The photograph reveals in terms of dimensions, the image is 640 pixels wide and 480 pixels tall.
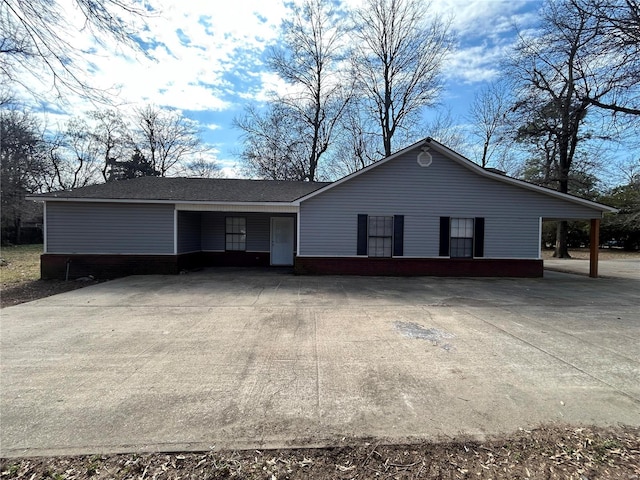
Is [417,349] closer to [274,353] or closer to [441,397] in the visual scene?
[441,397]

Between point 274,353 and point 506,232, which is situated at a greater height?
point 506,232

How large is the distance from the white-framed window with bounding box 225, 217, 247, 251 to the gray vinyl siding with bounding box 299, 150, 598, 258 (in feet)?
12.1

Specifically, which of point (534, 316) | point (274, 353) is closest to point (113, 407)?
point (274, 353)

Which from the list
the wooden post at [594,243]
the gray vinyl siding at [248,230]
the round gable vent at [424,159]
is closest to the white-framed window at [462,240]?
the round gable vent at [424,159]

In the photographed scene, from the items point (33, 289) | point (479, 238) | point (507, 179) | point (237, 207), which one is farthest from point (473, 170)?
point (33, 289)

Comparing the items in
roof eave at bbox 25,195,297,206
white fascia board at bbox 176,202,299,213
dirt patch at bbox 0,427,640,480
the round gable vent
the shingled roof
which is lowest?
dirt patch at bbox 0,427,640,480

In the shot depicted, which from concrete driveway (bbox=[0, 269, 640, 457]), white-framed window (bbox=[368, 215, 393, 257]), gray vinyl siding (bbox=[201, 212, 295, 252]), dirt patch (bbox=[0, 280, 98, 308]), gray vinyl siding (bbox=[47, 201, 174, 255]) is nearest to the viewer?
concrete driveway (bbox=[0, 269, 640, 457])

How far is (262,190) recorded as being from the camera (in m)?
13.6

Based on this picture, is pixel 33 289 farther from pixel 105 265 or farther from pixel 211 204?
pixel 211 204

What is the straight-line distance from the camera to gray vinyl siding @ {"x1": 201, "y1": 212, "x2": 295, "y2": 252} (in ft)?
46.5

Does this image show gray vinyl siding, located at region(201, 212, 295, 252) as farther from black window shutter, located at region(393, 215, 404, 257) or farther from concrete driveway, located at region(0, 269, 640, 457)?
concrete driveway, located at region(0, 269, 640, 457)

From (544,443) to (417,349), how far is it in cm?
204

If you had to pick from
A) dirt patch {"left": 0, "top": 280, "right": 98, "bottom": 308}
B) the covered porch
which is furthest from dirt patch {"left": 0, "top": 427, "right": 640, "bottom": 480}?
the covered porch

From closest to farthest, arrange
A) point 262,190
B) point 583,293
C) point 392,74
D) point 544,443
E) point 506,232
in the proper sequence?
point 544,443
point 583,293
point 506,232
point 262,190
point 392,74
